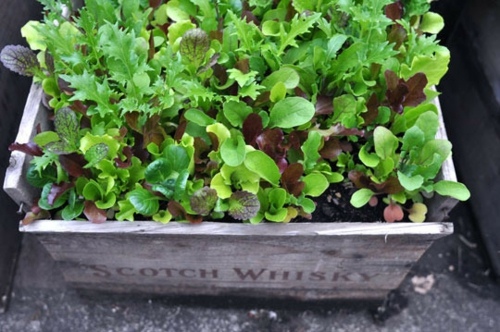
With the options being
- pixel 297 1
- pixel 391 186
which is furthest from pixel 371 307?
pixel 297 1

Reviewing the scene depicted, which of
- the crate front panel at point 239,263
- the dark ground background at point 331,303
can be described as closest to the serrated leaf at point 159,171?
the crate front panel at point 239,263

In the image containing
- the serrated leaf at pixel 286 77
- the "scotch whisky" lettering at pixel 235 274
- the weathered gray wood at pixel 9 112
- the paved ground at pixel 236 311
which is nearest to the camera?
the serrated leaf at pixel 286 77

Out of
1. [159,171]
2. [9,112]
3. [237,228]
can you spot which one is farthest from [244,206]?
[9,112]

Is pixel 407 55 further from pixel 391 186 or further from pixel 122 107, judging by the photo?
pixel 122 107

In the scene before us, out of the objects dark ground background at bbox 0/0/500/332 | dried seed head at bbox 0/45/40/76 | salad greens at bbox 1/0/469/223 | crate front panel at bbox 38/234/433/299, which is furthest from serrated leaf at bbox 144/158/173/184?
dark ground background at bbox 0/0/500/332

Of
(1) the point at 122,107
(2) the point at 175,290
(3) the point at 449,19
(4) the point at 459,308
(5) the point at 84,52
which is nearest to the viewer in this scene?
(1) the point at 122,107

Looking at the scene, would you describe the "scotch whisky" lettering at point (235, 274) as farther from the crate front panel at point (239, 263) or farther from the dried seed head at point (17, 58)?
the dried seed head at point (17, 58)

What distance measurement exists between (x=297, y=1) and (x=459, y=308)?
0.97m

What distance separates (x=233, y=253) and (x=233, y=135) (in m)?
0.26

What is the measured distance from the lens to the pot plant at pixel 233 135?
104 cm

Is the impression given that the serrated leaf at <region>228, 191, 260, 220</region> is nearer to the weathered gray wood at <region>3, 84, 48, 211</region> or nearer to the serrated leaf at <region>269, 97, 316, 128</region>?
the serrated leaf at <region>269, 97, 316, 128</region>

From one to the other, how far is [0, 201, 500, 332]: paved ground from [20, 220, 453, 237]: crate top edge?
17.1 inches

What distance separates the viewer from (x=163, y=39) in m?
1.22

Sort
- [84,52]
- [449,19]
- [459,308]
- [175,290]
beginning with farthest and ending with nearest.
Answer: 1. [449,19]
2. [459,308]
3. [175,290]
4. [84,52]
